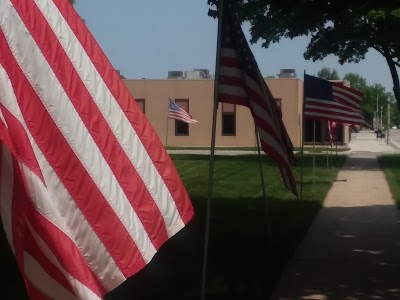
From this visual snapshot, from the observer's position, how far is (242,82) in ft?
31.8

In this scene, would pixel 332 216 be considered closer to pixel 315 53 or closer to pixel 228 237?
pixel 228 237

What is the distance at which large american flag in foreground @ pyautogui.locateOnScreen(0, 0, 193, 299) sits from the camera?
4.01m

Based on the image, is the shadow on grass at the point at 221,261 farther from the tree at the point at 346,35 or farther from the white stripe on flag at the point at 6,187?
the tree at the point at 346,35

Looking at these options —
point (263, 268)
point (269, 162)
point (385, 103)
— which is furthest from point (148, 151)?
point (385, 103)

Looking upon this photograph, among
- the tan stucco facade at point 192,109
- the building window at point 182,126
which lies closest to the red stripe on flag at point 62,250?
the tan stucco facade at point 192,109

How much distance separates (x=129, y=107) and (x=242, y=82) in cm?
508

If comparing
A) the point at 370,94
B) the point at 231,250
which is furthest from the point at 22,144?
the point at 370,94

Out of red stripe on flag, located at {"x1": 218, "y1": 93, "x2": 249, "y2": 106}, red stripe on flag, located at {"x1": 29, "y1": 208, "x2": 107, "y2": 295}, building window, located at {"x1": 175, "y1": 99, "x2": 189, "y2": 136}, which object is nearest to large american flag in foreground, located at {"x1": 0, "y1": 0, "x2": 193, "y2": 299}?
red stripe on flag, located at {"x1": 29, "y1": 208, "x2": 107, "y2": 295}

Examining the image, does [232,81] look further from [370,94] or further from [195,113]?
[370,94]

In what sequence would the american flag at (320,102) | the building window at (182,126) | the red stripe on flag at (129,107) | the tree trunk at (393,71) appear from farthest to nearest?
the building window at (182,126) < the tree trunk at (393,71) < the american flag at (320,102) < the red stripe on flag at (129,107)

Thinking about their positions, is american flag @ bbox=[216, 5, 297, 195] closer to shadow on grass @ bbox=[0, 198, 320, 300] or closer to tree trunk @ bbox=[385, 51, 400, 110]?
shadow on grass @ bbox=[0, 198, 320, 300]

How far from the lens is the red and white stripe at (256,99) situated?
9.59m

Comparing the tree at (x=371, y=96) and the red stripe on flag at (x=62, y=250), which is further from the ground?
the tree at (x=371, y=96)

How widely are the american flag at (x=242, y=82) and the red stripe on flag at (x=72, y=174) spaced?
496cm
